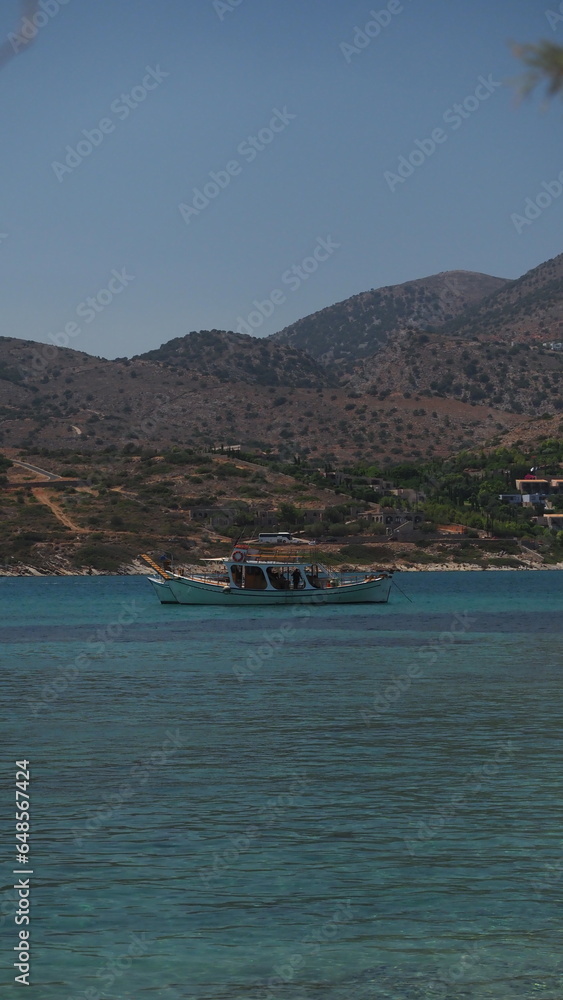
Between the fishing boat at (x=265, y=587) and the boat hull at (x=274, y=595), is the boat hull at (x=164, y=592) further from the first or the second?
the boat hull at (x=274, y=595)

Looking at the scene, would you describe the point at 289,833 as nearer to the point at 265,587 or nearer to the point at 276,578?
the point at 265,587

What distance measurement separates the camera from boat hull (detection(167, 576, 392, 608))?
8331 centimetres

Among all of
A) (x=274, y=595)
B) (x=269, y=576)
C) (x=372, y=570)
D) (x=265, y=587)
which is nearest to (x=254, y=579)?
(x=265, y=587)

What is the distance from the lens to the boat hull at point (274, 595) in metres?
83.3

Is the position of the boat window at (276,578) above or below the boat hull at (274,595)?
above

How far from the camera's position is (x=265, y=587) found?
83.8 m

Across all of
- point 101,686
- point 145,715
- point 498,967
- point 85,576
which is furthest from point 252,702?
point 85,576

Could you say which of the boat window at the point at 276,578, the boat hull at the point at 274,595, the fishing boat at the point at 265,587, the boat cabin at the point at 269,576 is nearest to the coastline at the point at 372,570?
the boat hull at the point at 274,595

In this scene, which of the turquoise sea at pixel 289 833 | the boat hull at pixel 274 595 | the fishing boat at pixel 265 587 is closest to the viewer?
the turquoise sea at pixel 289 833

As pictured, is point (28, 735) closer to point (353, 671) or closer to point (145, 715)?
point (145, 715)

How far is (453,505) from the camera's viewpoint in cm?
16162

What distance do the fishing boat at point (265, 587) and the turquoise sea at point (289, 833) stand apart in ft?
149

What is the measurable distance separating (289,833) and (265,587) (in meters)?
67.4

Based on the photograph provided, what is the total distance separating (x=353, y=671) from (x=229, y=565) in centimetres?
4671
